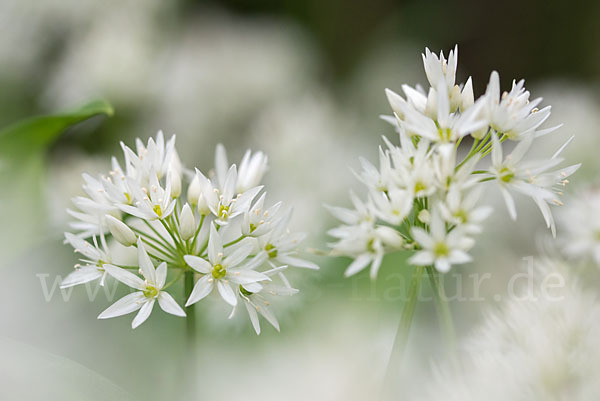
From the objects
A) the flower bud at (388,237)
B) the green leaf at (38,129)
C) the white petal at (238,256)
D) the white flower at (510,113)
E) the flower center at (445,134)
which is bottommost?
the white petal at (238,256)

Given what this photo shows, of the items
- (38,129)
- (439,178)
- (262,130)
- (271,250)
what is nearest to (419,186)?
(439,178)

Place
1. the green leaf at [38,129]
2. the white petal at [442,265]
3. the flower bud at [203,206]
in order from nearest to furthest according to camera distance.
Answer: the white petal at [442,265]
the flower bud at [203,206]
the green leaf at [38,129]

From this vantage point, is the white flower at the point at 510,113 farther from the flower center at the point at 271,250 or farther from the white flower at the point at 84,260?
the white flower at the point at 84,260

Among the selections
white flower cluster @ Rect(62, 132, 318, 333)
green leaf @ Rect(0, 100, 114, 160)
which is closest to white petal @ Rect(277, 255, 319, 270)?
white flower cluster @ Rect(62, 132, 318, 333)

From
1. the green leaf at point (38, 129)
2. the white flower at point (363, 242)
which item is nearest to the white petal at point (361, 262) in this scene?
the white flower at point (363, 242)

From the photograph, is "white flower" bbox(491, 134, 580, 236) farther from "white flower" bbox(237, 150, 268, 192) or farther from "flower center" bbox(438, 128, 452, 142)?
"white flower" bbox(237, 150, 268, 192)

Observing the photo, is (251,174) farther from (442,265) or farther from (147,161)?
(442,265)

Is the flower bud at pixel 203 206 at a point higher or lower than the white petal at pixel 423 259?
higher
